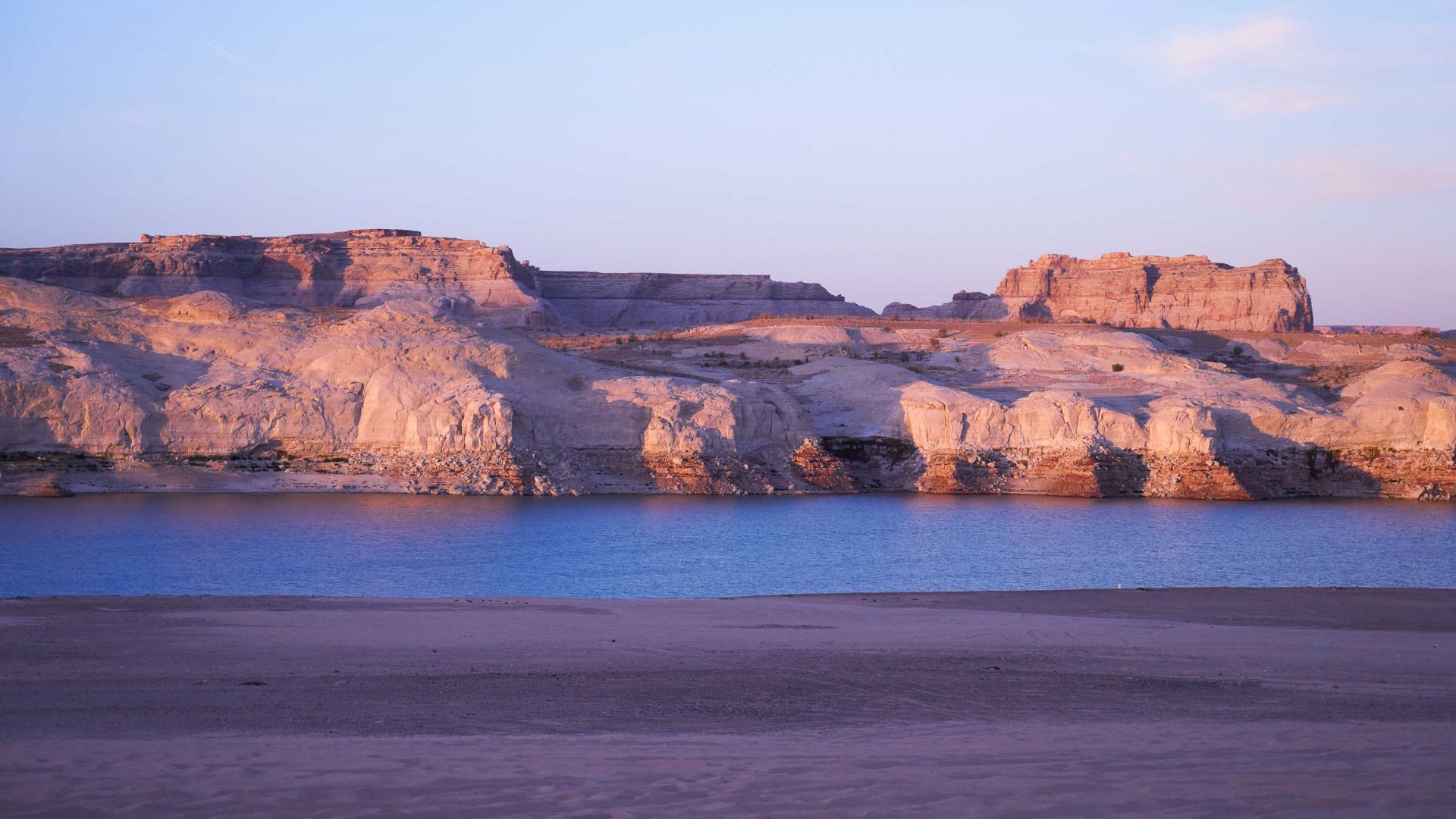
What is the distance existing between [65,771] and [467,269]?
265 ft

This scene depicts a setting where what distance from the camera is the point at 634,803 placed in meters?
7.09

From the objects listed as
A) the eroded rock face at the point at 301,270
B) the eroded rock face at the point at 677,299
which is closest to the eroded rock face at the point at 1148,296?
the eroded rock face at the point at 677,299

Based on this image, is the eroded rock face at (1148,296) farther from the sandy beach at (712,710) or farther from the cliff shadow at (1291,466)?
the sandy beach at (712,710)

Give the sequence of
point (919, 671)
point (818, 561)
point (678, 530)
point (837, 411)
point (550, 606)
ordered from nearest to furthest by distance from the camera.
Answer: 1. point (919, 671)
2. point (550, 606)
3. point (818, 561)
4. point (678, 530)
5. point (837, 411)

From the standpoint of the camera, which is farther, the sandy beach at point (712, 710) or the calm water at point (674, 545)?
the calm water at point (674, 545)

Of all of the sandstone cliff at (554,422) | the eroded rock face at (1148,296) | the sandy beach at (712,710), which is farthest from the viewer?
the eroded rock face at (1148,296)

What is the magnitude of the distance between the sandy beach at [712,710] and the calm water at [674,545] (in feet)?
11.5

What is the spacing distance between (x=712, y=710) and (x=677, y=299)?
90489mm

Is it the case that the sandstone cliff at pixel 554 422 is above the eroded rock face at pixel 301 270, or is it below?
below

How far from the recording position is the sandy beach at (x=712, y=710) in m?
7.27

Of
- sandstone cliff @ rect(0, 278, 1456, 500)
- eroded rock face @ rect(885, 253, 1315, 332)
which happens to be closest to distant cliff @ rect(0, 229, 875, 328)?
eroded rock face @ rect(885, 253, 1315, 332)

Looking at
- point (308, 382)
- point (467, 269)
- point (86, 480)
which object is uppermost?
point (467, 269)

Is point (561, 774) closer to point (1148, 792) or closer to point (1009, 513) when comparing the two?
point (1148, 792)

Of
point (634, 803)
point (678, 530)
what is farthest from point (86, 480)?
point (634, 803)
